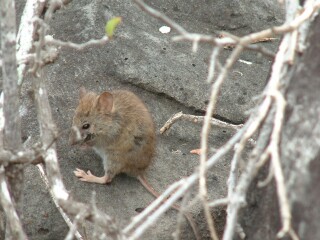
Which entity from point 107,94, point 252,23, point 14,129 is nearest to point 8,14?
point 14,129

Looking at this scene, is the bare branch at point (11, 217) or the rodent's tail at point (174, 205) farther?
the rodent's tail at point (174, 205)

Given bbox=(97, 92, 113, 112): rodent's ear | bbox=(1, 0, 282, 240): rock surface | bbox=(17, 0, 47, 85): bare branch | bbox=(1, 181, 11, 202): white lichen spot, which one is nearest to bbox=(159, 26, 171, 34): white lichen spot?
bbox=(1, 0, 282, 240): rock surface

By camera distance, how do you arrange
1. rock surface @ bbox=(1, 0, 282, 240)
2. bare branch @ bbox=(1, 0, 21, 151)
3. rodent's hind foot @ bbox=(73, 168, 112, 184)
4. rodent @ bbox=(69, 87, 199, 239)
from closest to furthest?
bare branch @ bbox=(1, 0, 21, 151) → rock surface @ bbox=(1, 0, 282, 240) → rodent's hind foot @ bbox=(73, 168, 112, 184) → rodent @ bbox=(69, 87, 199, 239)

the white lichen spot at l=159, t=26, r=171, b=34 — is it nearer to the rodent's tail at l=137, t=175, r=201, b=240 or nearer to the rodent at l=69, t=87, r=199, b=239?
the rodent at l=69, t=87, r=199, b=239

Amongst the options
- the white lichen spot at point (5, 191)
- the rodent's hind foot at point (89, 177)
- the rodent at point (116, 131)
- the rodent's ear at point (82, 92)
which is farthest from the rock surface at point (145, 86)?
the white lichen spot at point (5, 191)

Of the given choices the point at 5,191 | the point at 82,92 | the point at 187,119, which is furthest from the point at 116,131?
the point at 5,191

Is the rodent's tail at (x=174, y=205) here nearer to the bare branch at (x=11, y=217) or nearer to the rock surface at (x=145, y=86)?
the rock surface at (x=145, y=86)

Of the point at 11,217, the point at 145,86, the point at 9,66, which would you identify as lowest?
the point at 145,86

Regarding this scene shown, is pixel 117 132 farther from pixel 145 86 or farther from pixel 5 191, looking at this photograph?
pixel 5 191
